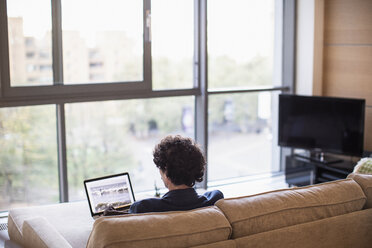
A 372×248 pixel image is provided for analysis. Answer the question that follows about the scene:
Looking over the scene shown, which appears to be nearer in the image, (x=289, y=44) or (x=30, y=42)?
(x=30, y=42)

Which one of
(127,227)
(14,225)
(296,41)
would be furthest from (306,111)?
(127,227)

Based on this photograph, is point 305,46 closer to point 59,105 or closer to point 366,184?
point 59,105

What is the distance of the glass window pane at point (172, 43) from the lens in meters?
4.54

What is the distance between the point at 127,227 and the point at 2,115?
2.54 meters

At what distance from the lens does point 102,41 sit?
4285 mm

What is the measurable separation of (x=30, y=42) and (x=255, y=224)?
8.84 ft

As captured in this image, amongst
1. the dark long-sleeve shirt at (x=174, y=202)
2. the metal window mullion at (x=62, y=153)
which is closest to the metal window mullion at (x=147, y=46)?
the metal window mullion at (x=62, y=153)

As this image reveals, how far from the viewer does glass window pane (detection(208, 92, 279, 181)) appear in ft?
16.5

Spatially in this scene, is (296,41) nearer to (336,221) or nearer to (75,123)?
(75,123)

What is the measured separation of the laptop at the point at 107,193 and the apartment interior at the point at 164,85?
100cm

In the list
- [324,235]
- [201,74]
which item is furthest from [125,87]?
[324,235]

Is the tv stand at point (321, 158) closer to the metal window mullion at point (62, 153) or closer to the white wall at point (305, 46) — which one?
the white wall at point (305, 46)

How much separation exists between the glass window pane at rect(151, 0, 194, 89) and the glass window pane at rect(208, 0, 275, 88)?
24cm

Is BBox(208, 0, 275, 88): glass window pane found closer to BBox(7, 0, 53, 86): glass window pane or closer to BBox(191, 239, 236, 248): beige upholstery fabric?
BBox(7, 0, 53, 86): glass window pane
